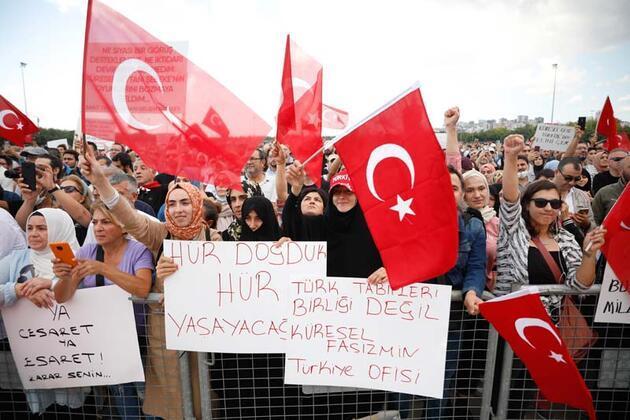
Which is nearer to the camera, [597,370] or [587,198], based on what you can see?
[597,370]

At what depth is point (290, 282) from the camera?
2.51 meters

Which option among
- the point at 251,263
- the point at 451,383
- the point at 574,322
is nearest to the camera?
the point at 251,263

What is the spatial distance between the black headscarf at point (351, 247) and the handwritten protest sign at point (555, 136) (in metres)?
7.63

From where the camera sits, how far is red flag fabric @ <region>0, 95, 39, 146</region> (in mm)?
6457

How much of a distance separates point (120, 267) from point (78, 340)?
50 centimetres

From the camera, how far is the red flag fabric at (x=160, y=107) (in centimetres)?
312

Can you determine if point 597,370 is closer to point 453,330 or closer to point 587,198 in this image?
point 453,330

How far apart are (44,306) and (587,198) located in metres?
5.78

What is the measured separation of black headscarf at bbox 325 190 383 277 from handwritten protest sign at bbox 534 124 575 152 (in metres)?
7.63

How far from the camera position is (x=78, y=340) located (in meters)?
2.66

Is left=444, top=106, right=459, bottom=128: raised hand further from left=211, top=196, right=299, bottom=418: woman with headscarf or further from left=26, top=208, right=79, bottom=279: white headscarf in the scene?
left=26, top=208, right=79, bottom=279: white headscarf

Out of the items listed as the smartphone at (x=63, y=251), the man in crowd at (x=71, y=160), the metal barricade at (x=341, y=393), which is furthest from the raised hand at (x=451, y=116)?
the man in crowd at (x=71, y=160)

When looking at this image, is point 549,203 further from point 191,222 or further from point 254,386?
point 191,222

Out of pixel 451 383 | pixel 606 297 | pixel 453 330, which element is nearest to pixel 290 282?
pixel 453 330
